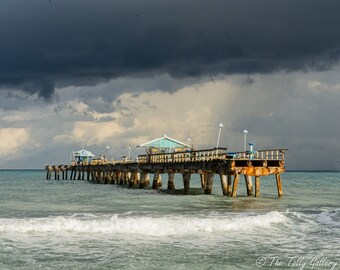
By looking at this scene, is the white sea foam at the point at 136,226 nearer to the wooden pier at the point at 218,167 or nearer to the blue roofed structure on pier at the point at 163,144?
the wooden pier at the point at 218,167

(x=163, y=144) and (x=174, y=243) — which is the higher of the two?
(x=163, y=144)

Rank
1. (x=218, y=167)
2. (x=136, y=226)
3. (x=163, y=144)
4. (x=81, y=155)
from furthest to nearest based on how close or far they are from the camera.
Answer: (x=81, y=155) → (x=163, y=144) → (x=218, y=167) → (x=136, y=226)

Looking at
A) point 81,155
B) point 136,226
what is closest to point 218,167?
point 136,226

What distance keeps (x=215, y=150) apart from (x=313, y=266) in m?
24.2

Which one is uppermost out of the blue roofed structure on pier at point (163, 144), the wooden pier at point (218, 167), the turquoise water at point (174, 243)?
the blue roofed structure on pier at point (163, 144)

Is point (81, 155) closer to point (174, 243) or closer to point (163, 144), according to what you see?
point (163, 144)

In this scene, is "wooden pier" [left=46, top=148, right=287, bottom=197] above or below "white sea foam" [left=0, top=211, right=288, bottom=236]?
above

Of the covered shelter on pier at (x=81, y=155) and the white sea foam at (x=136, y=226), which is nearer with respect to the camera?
the white sea foam at (x=136, y=226)

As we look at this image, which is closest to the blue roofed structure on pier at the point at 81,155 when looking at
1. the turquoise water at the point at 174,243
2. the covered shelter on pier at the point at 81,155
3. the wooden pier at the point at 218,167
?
the covered shelter on pier at the point at 81,155

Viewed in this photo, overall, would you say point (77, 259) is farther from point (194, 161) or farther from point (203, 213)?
point (194, 161)

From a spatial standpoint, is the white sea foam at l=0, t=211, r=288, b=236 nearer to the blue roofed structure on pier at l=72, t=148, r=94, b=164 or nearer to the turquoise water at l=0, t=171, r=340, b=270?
the turquoise water at l=0, t=171, r=340, b=270

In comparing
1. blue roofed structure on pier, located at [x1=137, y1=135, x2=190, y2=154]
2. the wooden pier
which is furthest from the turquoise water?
blue roofed structure on pier, located at [x1=137, y1=135, x2=190, y2=154]

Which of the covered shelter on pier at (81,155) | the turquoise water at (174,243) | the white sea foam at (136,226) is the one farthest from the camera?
the covered shelter on pier at (81,155)

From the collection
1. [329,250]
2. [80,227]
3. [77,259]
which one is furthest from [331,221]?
[77,259]
